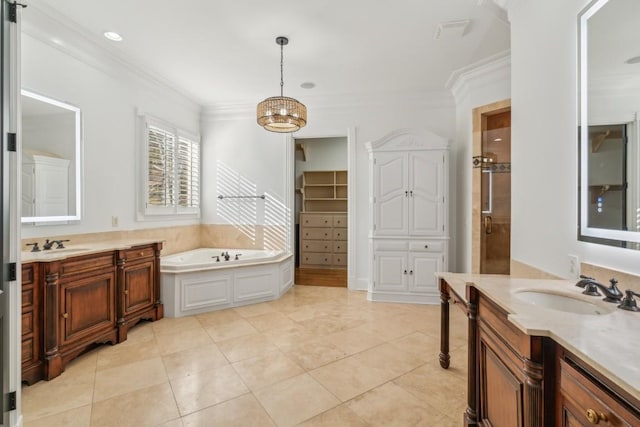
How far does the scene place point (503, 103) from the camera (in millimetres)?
3262

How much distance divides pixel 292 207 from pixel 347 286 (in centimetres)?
154

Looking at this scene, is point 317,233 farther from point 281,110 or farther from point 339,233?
point 281,110

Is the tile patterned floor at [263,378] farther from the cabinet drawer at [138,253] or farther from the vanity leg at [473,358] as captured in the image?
the cabinet drawer at [138,253]

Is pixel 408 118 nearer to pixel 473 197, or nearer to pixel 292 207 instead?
pixel 473 197

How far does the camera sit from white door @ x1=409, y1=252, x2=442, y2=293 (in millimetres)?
3801

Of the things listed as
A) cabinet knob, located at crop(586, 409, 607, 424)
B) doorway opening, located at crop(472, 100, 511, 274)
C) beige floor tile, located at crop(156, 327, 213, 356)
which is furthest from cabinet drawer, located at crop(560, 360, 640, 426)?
doorway opening, located at crop(472, 100, 511, 274)

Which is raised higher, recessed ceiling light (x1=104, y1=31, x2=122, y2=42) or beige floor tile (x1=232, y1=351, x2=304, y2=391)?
recessed ceiling light (x1=104, y1=31, x2=122, y2=42)

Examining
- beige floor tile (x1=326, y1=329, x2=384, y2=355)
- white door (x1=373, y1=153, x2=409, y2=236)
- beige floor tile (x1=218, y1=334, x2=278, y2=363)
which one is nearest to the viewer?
beige floor tile (x1=218, y1=334, x2=278, y2=363)

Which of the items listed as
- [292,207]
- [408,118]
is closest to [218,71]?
[292,207]

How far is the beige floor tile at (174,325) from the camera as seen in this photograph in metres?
3.00

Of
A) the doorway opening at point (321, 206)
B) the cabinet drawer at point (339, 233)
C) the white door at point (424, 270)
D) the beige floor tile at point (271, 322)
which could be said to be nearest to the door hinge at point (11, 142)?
the beige floor tile at point (271, 322)

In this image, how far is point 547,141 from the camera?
1720mm

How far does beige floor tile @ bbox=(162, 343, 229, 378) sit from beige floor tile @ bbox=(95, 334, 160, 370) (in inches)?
8.0

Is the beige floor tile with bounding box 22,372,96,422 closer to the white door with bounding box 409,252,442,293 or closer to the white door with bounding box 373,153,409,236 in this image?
the white door with bounding box 373,153,409,236
